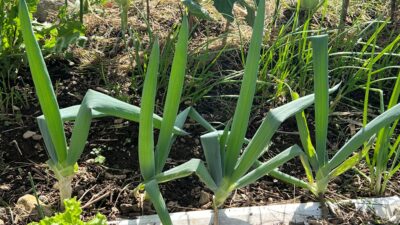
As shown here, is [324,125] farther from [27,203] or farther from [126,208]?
[27,203]

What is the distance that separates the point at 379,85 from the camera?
2.43 meters

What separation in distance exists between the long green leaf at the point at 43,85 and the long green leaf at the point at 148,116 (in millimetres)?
234

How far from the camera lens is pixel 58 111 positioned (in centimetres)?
156

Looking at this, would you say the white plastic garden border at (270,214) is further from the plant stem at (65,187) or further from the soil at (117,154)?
the plant stem at (65,187)

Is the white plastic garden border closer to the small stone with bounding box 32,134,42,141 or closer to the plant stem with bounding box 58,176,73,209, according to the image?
the plant stem with bounding box 58,176,73,209

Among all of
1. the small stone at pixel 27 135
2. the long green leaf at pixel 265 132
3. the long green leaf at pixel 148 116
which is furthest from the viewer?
the small stone at pixel 27 135

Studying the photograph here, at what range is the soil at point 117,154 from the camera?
1863mm

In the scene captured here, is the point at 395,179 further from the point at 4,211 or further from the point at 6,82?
the point at 6,82

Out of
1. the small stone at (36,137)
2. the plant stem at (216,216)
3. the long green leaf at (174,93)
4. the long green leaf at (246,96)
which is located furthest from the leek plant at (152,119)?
the small stone at (36,137)

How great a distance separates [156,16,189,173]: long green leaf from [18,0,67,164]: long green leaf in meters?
0.27

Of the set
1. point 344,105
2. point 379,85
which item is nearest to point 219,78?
point 344,105

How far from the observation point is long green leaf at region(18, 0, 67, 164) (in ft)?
4.93

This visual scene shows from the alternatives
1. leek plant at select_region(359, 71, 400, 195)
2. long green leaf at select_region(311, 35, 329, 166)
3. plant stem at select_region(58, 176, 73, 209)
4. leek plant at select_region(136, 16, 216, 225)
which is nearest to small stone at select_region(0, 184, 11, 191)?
plant stem at select_region(58, 176, 73, 209)

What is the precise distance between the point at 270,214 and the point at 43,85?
778 mm
